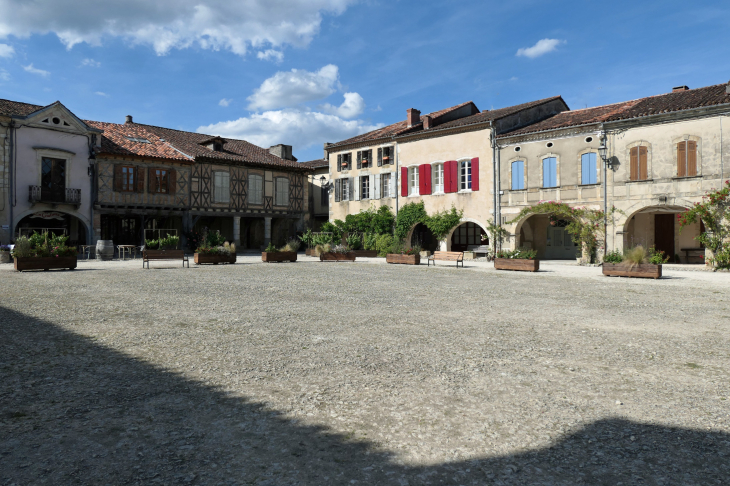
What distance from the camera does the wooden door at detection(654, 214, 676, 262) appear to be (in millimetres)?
19672

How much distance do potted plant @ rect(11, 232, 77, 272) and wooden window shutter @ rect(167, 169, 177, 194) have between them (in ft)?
35.0

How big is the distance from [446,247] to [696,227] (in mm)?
10107

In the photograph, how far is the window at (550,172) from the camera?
65.2 feet

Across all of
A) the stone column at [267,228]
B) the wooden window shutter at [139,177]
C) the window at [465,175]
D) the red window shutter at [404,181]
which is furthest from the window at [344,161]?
the wooden window shutter at [139,177]

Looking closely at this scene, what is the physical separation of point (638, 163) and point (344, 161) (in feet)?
50.4

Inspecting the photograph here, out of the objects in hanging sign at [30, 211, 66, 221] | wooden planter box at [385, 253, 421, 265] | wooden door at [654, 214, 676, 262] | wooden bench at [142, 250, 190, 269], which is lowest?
wooden planter box at [385, 253, 421, 265]

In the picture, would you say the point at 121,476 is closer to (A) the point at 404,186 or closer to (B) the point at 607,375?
(B) the point at 607,375

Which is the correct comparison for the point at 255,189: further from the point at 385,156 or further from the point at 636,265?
the point at 636,265

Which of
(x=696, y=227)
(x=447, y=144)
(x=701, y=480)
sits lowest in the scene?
(x=701, y=480)

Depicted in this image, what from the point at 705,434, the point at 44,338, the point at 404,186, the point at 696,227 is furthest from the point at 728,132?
the point at 44,338

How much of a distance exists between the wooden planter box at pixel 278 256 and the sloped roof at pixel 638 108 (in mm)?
10488

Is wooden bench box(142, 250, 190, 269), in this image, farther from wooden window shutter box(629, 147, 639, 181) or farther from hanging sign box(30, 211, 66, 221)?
→ wooden window shutter box(629, 147, 639, 181)

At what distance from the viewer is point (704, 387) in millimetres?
3604

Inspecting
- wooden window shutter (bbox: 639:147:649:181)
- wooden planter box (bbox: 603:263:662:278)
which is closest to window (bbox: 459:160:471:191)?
wooden window shutter (bbox: 639:147:649:181)
